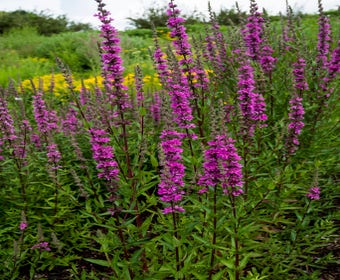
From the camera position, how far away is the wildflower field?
9.90 ft

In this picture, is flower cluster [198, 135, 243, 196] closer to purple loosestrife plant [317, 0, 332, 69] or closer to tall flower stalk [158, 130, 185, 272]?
tall flower stalk [158, 130, 185, 272]

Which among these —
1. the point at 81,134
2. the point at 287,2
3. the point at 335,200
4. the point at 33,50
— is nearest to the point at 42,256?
the point at 81,134

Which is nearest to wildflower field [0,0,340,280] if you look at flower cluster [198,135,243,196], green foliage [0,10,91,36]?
flower cluster [198,135,243,196]

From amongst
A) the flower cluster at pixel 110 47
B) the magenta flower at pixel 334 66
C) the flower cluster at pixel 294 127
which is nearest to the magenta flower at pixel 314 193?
the flower cluster at pixel 294 127

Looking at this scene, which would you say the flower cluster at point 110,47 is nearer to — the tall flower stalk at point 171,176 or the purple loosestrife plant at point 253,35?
the tall flower stalk at point 171,176

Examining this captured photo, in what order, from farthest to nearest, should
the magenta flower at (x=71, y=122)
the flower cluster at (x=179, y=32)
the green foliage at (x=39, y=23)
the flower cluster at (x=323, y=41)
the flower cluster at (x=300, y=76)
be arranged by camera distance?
the green foliage at (x=39, y=23) → the magenta flower at (x=71, y=122) → the flower cluster at (x=323, y=41) → the flower cluster at (x=300, y=76) → the flower cluster at (x=179, y=32)

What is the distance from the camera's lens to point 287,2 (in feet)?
19.2

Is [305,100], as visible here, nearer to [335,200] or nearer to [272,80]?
[272,80]

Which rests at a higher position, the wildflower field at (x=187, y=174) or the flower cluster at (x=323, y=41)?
the flower cluster at (x=323, y=41)

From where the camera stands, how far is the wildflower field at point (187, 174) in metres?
3.02

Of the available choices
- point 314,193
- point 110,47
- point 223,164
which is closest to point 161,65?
point 110,47

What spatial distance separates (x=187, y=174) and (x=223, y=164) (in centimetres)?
163

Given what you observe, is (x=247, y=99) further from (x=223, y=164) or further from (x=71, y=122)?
(x=71, y=122)

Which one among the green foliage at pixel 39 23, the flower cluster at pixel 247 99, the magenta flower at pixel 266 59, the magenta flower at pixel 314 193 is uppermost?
the green foliage at pixel 39 23
